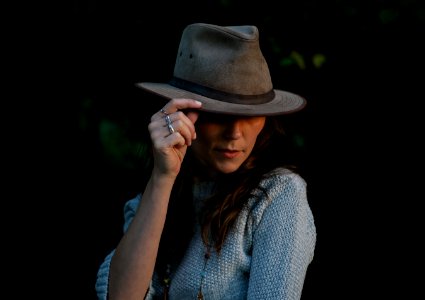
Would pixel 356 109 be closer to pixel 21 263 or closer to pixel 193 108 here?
pixel 193 108

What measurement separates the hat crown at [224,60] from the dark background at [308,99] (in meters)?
0.95

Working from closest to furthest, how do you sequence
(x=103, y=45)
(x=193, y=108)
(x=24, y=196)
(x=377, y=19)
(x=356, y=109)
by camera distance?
1. (x=193, y=108)
2. (x=377, y=19)
3. (x=356, y=109)
4. (x=103, y=45)
5. (x=24, y=196)

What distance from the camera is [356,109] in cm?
287

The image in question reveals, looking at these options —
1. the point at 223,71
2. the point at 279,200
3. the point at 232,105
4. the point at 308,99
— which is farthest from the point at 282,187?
the point at 308,99

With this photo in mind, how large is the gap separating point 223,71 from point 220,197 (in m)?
0.54

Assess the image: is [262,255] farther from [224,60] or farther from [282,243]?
[224,60]

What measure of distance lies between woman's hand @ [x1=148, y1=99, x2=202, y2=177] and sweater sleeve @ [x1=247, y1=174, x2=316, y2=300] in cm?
39

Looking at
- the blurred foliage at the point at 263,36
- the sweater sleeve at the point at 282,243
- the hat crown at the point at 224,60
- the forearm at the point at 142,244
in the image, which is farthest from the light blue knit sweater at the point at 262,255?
the blurred foliage at the point at 263,36

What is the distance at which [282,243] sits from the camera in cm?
179

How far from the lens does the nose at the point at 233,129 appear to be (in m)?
1.80

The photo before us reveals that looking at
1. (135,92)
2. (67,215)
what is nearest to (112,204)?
(67,215)

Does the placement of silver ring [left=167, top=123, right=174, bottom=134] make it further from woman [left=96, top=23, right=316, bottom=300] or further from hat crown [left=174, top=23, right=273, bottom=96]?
hat crown [left=174, top=23, right=273, bottom=96]

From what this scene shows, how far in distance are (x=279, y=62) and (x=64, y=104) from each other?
1.39m

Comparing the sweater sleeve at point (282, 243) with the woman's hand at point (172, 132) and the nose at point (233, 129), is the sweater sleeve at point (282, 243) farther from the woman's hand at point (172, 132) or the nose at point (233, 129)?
the woman's hand at point (172, 132)
